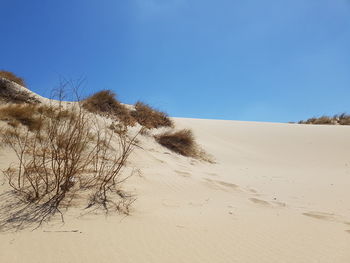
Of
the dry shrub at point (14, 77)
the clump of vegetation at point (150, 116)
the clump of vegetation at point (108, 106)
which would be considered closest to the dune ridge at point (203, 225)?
the clump of vegetation at point (108, 106)

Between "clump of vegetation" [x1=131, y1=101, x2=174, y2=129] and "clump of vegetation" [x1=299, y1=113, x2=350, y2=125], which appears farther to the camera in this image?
"clump of vegetation" [x1=299, y1=113, x2=350, y2=125]

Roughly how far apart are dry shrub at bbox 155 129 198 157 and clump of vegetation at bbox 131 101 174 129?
0.74m

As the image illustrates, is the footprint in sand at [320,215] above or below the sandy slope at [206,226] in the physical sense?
A: above

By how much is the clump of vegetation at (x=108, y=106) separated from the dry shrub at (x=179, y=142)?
99 cm

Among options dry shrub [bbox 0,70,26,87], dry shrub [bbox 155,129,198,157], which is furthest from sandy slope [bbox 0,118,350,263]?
dry shrub [bbox 0,70,26,87]

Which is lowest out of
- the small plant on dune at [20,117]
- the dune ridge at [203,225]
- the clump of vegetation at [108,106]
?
the dune ridge at [203,225]

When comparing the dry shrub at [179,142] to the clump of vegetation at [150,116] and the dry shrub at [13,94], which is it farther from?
the dry shrub at [13,94]

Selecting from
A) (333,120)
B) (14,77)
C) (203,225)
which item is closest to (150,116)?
(14,77)

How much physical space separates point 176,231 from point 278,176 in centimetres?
393

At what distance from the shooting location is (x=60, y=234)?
6.03 feet

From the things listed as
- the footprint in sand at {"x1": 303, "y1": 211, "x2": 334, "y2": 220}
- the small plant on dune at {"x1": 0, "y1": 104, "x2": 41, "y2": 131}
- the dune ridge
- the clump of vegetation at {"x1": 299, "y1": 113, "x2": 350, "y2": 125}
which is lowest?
the dune ridge

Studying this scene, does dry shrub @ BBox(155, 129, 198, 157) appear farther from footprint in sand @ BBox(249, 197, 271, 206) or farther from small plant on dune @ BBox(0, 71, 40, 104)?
footprint in sand @ BBox(249, 197, 271, 206)

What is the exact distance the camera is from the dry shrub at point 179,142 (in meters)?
6.61

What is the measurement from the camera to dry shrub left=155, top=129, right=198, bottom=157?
6606mm
